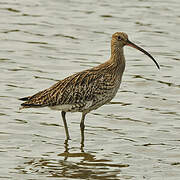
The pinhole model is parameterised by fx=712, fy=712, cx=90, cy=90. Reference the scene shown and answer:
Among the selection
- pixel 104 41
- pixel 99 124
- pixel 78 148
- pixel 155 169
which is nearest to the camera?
pixel 155 169

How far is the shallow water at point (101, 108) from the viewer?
11523 mm

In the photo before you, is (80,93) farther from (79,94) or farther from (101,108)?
(101,108)

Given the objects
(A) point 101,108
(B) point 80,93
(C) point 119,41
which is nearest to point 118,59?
(C) point 119,41

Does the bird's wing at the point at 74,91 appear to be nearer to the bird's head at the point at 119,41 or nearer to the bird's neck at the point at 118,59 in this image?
the bird's neck at the point at 118,59

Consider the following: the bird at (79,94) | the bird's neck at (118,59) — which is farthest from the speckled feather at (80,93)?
the bird's neck at (118,59)

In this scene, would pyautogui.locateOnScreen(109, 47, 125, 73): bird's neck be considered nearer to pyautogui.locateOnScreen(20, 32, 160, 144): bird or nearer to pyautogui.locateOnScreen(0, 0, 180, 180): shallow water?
pyautogui.locateOnScreen(20, 32, 160, 144): bird

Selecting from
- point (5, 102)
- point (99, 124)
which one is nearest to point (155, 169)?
point (99, 124)

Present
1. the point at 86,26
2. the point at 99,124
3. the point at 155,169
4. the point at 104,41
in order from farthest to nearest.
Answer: the point at 86,26, the point at 104,41, the point at 99,124, the point at 155,169

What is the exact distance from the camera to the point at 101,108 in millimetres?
14977

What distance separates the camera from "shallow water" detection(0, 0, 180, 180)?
11.5m

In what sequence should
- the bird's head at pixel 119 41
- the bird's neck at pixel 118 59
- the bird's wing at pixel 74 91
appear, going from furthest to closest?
the bird's head at pixel 119 41
the bird's neck at pixel 118 59
the bird's wing at pixel 74 91

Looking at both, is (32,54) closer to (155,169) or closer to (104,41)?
(104,41)

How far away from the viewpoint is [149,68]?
18.0 meters

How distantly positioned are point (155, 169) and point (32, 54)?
7.86m
